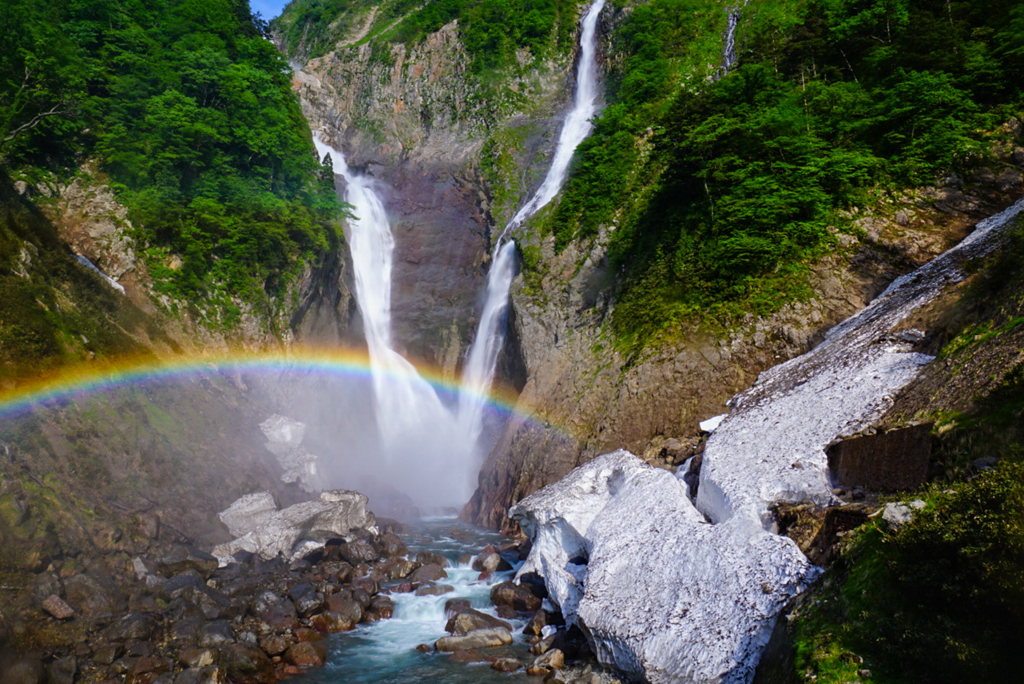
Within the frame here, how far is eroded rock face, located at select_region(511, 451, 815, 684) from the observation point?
6.69 meters

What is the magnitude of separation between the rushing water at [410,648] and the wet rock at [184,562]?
4369 mm

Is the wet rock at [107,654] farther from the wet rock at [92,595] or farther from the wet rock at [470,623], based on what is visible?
the wet rock at [470,623]

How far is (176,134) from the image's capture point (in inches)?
961

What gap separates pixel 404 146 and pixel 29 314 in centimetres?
3147

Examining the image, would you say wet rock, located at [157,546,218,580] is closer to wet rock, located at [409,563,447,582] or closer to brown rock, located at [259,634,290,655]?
brown rock, located at [259,634,290,655]

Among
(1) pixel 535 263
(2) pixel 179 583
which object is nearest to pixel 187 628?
(2) pixel 179 583

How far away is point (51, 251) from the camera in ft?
59.3

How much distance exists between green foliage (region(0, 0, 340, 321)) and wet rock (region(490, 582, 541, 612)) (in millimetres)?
18937

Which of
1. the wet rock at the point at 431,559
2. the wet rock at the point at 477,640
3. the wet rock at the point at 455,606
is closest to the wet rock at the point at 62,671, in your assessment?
the wet rock at the point at 477,640

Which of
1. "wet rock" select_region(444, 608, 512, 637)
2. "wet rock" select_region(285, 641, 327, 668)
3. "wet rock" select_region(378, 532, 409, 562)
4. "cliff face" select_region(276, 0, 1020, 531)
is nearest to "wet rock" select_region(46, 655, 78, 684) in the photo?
"wet rock" select_region(285, 641, 327, 668)

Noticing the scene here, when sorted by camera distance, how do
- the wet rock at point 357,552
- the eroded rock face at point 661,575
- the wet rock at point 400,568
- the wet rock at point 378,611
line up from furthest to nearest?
the wet rock at point 357,552
the wet rock at point 400,568
the wet rock at point 378,611
the eroded rock face at point 661,575

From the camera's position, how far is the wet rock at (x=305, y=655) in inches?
412

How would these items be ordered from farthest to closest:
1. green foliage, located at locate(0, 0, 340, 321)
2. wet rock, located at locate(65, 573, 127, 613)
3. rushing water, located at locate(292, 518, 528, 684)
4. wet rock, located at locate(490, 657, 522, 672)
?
green foliage, located at locate(0, 0, 340, 321)
wet rock, located at locate(65, 573, 127, 613)
rushing water, located at locate(292, 518, 528, 684)
wet rock, located at locate(490, 657, 522, 672)

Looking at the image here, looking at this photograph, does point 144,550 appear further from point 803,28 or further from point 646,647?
point 803,28
